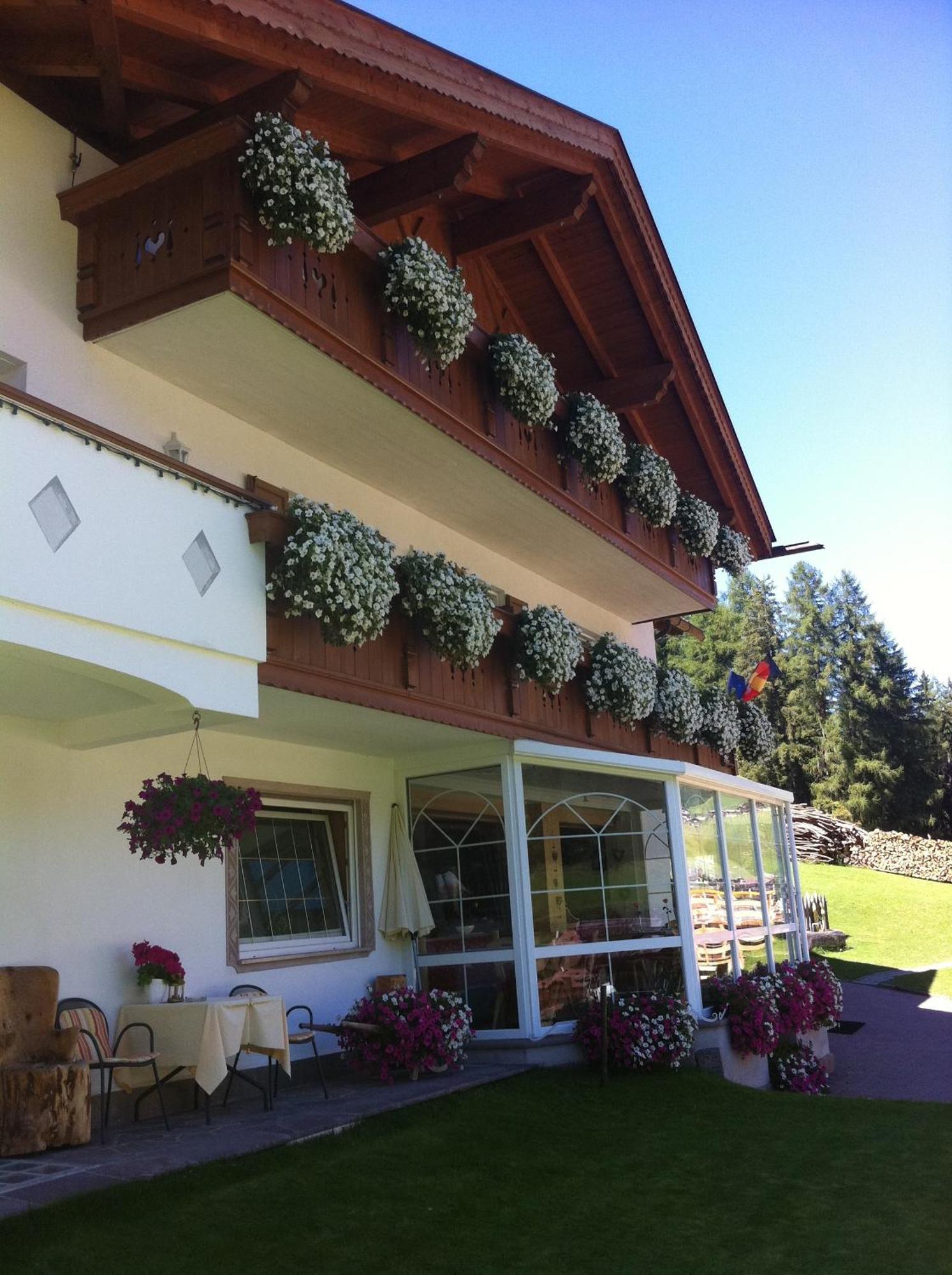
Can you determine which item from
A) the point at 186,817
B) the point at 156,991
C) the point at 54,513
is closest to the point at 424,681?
the point at 186,817

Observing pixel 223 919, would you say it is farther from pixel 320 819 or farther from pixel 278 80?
pixel 278 80

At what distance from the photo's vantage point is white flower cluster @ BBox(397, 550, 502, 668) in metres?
9.12

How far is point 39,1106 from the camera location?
690 cm

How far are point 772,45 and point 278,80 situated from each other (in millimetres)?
4276

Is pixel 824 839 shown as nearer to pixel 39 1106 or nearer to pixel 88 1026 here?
pixel 88 1026

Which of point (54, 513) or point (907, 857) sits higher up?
point (54, 513)

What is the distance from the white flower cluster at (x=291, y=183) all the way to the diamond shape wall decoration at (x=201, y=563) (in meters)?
2.21

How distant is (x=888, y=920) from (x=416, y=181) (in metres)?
23.4

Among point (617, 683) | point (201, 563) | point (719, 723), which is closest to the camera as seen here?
point (201, 563)

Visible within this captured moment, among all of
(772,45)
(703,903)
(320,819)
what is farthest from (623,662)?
(772,45)

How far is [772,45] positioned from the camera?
9.42 meters

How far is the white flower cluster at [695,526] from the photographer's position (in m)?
15.6

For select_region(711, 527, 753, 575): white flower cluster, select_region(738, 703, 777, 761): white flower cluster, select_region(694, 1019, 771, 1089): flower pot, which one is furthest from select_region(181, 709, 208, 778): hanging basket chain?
select_region(711, 527, 753, 575): white flower cluster

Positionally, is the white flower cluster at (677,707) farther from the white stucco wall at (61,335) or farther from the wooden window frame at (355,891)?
the white stucco wall at (61,335)
